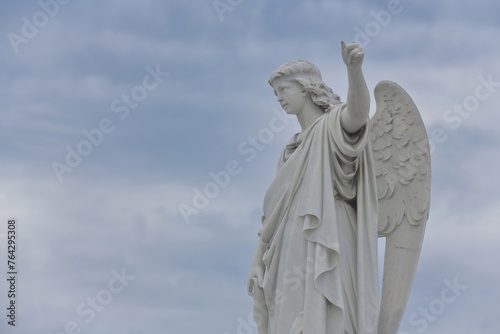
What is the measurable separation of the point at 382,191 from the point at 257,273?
1738 millimetres

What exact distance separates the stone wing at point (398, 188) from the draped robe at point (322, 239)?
23.9 inches

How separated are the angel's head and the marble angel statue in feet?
0.04

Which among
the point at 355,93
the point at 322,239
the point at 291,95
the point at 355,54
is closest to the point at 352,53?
the point at 355,54

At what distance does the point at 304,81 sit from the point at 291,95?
0.21 meters

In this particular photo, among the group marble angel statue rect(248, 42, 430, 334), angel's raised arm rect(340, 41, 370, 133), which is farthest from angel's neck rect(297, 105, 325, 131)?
angel's raised arm rect(340, 41, 370, 133)

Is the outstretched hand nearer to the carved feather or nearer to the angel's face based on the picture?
the angel's face

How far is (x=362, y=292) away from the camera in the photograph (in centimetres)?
1291

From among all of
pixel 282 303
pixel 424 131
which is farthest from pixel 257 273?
pixel 424 131

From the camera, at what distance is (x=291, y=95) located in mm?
13797

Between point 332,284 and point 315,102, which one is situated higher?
point 315,102

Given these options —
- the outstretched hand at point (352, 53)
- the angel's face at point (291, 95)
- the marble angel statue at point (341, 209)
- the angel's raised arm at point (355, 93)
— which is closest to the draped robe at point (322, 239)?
the marble angel statue at point (341, 209)

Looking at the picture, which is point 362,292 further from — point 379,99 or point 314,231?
point 379,99

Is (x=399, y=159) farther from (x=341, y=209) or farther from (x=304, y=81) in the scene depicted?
(x=304, y=81)

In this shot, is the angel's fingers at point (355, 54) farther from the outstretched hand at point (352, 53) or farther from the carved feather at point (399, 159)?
the carved feather at point (399, 159)
